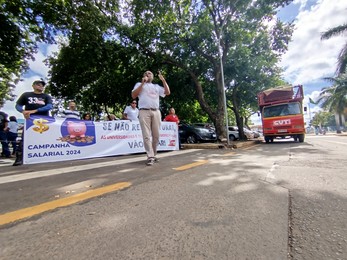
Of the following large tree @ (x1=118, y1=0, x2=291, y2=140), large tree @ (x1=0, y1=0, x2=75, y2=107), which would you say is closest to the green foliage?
large tree @ (x1=118, y1=0, x2=291, y2=140)

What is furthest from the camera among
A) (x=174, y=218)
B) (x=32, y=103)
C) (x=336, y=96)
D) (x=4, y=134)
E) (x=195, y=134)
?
(x=336, y=96)

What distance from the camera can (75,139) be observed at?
20.9 ft

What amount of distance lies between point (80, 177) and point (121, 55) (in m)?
12.9

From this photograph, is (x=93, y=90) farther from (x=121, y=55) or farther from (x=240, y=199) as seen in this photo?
(x=240, y=199)

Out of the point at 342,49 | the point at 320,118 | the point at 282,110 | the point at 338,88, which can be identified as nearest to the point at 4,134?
the point at 282,110

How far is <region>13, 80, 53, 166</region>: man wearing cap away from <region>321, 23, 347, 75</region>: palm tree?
70.0 feet

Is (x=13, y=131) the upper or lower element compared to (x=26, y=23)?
lower

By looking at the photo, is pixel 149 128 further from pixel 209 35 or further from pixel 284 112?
pixel 284 112

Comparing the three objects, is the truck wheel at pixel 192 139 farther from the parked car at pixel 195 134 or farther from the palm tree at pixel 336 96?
the palm tree at pixel 336 96

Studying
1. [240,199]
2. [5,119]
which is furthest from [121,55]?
[240,199]

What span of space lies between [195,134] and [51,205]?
43.1 ft

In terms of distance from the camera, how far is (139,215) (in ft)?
6.23

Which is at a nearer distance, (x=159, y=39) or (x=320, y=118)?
(x=159, y=39)

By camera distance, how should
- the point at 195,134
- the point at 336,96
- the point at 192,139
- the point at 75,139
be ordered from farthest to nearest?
the point at 336,96 < the point at 192,139 < the point at 195,134 < the point at 75,139
